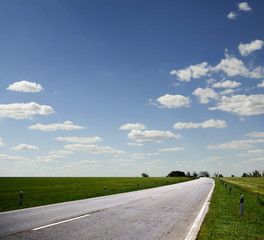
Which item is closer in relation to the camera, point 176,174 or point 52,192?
point 52,192

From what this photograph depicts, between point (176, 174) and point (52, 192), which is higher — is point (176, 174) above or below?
above

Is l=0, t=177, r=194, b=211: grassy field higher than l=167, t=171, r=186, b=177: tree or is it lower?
lower

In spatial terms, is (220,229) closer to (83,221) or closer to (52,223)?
(83,221)

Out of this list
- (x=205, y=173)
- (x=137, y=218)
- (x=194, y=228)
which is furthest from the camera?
(x=205, y=173)

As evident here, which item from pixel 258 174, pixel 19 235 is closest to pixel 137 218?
pixel 19 235

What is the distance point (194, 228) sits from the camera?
7805 millimetres

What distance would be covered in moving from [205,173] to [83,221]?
185 m

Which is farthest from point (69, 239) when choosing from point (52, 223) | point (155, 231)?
point (155, 231)

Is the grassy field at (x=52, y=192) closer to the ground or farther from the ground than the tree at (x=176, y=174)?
closer to the ground

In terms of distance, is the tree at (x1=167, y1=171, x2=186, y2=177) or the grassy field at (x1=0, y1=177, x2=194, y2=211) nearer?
the grassy field at (x1=0, y1=177, x2=194, y2=211)

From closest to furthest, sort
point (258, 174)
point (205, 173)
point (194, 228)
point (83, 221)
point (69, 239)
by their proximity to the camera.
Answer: point (69, 239) < point (194, 228) < point (83, 221) < point (258, 174) < point (205, 173)

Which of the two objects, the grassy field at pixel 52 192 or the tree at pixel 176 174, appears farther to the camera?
the tree at pixel 176 174

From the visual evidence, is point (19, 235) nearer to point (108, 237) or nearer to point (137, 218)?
point (108, 237)

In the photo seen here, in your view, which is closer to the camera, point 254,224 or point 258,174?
point 254,224
